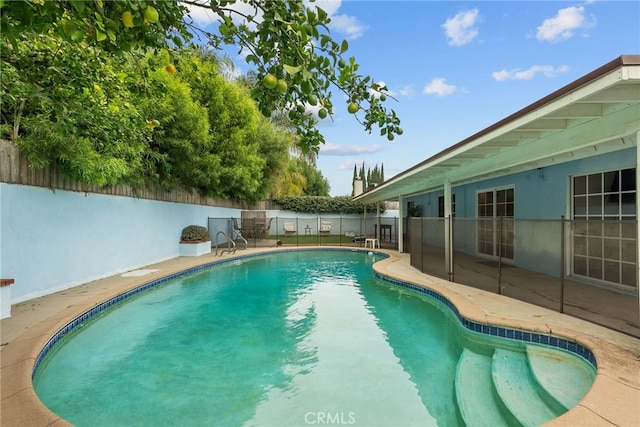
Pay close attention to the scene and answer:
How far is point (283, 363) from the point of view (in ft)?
12.8

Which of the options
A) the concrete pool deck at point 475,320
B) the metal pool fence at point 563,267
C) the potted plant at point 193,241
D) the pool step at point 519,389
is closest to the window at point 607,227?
the metal pool fence at point 563,267

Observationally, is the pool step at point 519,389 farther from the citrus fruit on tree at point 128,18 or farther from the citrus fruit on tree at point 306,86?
the citrus fruit on tree at point 128,18

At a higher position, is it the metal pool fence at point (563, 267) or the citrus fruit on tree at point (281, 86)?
the citrus fruit on tree at point (281, 86)

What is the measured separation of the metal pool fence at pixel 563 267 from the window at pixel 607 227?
0.05 ft

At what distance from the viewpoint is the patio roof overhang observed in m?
2.74

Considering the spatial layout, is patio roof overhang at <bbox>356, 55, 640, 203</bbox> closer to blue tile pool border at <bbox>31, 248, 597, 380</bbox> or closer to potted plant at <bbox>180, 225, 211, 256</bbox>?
blue tile pool border at <bbox>31, 248, 597, 380</bbox>

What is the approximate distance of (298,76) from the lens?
1.23 meters

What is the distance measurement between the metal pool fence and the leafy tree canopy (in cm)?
371

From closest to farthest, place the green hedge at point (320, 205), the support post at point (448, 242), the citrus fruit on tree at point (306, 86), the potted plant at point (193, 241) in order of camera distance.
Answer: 1. the citrus fruit on tree at point (306, 86)
2. the support post at point (448, 242)
3. the potted plant at point (193, 241)
4. the green hedge at point (320, 205)

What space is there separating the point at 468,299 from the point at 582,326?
161cm

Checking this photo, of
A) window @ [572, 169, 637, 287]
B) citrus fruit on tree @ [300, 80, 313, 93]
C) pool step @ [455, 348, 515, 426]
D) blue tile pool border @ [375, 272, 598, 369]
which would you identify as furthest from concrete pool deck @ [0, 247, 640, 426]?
citrus fruit on tree @ [300, 80, 313, 93]

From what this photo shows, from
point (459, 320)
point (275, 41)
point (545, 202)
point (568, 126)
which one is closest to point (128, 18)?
point (275, 41)

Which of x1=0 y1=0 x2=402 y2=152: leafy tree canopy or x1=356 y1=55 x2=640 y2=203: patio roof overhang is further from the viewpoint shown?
x1=356 y1=55 x2=640 y2=203: patio roof overhang

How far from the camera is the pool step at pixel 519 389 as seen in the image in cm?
264
